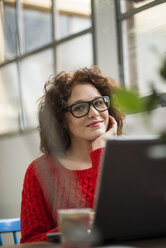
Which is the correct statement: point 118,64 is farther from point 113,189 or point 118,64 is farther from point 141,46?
point 113,189

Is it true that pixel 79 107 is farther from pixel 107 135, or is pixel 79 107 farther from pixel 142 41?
pixel 142 41

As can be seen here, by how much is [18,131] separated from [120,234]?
8.34ft

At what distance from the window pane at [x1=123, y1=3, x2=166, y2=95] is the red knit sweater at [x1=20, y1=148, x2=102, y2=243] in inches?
35.6

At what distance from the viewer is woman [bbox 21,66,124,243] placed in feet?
5.37

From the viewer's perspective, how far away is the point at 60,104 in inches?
73.9

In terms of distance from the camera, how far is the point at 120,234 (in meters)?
0.98

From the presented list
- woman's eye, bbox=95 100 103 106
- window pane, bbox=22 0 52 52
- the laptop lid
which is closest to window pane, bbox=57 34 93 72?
window pane, bbox=22 0 52 52

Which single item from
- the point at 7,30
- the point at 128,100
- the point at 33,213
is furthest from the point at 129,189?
the point at 7,30

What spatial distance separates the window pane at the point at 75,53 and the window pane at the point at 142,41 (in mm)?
355

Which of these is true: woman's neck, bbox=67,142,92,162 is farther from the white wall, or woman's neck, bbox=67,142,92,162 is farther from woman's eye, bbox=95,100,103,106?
the white wall

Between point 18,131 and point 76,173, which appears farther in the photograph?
point 18,131

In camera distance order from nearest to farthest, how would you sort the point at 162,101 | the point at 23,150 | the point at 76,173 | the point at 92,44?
the point at 162,101 < the point at 76,173 < the point at 92,44 < the point at 23,150

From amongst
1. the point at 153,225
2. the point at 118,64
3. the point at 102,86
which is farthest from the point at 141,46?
the point at 153,225

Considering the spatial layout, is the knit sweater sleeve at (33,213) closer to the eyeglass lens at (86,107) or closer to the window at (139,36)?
the eyeglass lens at (86,107)
